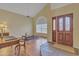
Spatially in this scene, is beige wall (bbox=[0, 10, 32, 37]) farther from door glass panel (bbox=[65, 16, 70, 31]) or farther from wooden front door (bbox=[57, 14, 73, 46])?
door glass panel (bbox=[65, 16, 70, 31])

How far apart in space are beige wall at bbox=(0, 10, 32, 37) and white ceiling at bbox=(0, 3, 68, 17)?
89 mm

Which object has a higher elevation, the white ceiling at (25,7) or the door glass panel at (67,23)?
the white ceiling at (25,7)

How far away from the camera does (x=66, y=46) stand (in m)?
2.19

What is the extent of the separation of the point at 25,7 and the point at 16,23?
38cm

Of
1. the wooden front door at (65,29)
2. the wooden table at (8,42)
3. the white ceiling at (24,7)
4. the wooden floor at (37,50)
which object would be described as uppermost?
the white ceiling at (24,7)

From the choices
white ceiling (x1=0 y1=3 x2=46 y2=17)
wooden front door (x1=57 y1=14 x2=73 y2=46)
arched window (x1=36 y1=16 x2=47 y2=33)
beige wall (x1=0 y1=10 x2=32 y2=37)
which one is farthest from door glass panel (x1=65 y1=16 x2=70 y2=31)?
beige wall (x1=0 y1=10 x2=32 y2=37)

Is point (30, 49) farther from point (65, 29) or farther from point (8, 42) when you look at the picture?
point (65, 29)

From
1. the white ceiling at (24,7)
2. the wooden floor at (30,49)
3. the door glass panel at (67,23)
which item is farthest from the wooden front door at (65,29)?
the white ceiling at (24,7)

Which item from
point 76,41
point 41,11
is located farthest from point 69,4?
point 76,41

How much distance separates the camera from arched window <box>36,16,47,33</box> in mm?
2361

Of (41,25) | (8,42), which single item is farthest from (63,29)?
(8,42)

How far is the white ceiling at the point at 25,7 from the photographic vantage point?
7.35 feet

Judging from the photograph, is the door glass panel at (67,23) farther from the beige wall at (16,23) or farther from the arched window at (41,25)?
the beige wall at (16,23)

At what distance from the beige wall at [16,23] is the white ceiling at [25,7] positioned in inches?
3.5
